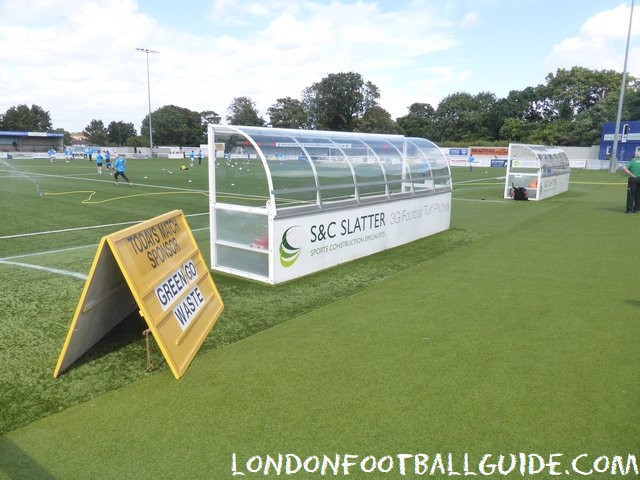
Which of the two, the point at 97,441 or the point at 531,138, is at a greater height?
the point at 531,138

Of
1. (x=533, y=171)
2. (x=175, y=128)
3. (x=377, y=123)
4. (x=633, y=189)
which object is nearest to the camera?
(x=633, y=189)

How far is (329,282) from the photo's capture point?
704 centimetres

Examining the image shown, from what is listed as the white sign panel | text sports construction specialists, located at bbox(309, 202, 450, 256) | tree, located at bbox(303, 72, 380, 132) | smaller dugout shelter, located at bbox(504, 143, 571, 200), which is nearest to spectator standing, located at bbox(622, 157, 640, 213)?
smaller dugout shelter, located at bbox(504, 143, 571, 200)

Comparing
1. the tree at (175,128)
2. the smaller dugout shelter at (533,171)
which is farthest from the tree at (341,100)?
the smaller dugout shelter at (533,171)

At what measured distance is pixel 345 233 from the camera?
815 cm

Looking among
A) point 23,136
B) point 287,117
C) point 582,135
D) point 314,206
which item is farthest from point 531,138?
point 23,136

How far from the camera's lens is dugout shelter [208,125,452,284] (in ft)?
22.6

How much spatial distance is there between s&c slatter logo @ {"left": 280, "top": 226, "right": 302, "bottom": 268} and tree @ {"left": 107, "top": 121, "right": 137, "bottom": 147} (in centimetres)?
11566

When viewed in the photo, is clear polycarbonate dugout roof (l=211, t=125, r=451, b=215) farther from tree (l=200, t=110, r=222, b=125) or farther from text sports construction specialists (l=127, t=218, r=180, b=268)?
tree (l=200, t=110, r=222, b=125)

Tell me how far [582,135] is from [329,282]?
62.8 m

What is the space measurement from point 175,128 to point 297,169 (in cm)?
9003

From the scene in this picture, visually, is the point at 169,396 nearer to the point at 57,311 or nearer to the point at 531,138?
the point at 57,311

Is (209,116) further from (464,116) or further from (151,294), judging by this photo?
(151,294)

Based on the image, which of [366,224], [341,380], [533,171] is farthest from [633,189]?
[341,380]
